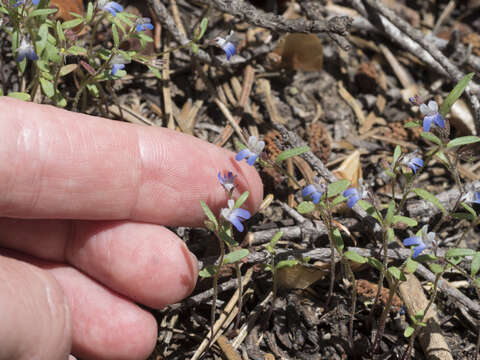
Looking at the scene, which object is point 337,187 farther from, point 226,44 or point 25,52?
point 25,52

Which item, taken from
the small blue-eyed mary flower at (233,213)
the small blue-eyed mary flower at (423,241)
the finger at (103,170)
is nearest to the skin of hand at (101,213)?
the finger at (103,170)

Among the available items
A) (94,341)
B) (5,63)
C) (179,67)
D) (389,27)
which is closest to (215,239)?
(94,341)

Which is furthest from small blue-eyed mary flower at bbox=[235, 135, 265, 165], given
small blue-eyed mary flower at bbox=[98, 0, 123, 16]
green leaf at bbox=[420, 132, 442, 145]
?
small blue-eyed mary flower at bbox=[98, 0, 123, 16]

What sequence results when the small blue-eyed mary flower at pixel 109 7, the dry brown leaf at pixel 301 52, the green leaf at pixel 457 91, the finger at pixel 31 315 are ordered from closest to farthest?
the finger at pixel 31 315
the green leaf at pixel 457 91
the small blue-eyed mary flower at pixel 109 7
the dry brown leaf at pixel 301 52

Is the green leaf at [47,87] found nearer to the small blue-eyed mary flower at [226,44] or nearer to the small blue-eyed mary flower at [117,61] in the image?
the small blue-eyed mary flower at [117,61]

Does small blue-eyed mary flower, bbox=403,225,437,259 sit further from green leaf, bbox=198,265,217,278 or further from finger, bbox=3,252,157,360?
finger, bbox=3,252,157,360
